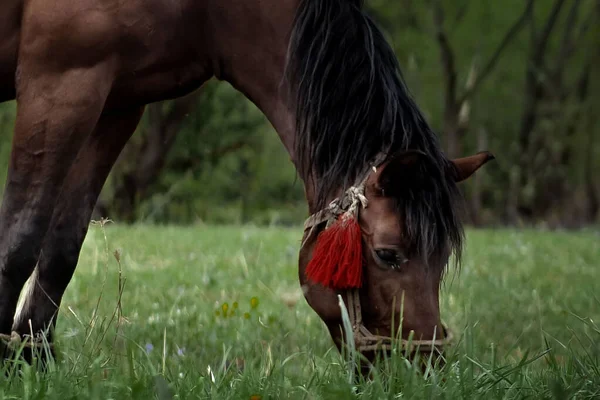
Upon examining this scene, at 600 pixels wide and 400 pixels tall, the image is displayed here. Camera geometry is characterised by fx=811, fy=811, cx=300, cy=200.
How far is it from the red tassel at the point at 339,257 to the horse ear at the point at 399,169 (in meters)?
0.16

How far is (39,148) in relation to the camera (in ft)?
8.80

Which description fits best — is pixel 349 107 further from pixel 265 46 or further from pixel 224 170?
pixel 224 170

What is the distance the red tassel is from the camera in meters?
2.62

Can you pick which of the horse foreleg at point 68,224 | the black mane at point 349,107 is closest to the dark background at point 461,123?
the horse foreleg at point 68,224

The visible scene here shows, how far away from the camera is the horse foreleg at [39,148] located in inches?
105

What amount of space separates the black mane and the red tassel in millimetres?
151

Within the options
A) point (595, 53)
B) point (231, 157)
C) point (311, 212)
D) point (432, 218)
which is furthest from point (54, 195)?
point (595, 53)

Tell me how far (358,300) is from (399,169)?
1.47 ft

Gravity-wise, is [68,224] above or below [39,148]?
below

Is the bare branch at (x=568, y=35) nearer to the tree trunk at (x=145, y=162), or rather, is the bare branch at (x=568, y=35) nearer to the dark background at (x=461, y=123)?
the dark background at (x=461, y=123)

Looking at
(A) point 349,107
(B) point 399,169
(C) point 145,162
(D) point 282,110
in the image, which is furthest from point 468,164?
(C) point 145,162

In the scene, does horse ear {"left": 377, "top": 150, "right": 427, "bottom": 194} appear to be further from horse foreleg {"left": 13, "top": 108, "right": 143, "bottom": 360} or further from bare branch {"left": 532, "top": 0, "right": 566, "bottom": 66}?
bare branch {"left": 532, "top": 0, "right": 566, "bottom": 66}

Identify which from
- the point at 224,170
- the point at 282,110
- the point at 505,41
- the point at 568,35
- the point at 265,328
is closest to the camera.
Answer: the point at 282,110

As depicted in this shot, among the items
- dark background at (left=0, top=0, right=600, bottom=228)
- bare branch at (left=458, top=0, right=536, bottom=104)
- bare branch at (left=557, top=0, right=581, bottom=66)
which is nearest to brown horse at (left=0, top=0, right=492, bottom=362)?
dark background at (left=0, top=0, right=600, bottom=228)
